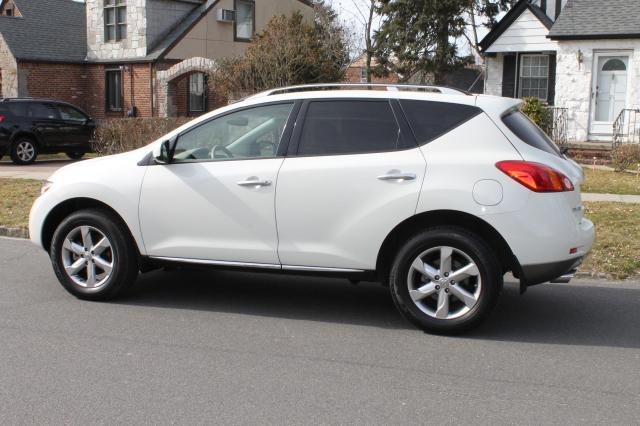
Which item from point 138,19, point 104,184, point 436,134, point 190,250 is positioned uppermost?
point 138,19

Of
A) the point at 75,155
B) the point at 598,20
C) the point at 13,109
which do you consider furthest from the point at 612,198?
the point at 75,155

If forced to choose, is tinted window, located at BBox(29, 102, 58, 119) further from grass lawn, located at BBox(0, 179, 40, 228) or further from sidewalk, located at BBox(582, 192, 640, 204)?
sidewalk, located at BBox(582, 192, 640, 204)

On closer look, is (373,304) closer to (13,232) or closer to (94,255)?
(94,255)

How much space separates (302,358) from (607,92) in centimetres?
1830

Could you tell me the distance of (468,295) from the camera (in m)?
5.79

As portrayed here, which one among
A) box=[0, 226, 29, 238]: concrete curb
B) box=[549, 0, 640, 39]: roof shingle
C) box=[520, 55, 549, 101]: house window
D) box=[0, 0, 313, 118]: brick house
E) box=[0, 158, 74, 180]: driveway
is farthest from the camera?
box=[0, 0, 313, 118]: brick house

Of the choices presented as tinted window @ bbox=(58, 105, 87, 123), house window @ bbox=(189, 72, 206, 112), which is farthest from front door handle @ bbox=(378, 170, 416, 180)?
house window @ bbox=(189, 72, 206, 112)

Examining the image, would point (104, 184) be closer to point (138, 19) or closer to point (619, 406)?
point (619, 406)

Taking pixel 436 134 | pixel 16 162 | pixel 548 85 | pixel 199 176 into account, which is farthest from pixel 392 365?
pixel 548 85

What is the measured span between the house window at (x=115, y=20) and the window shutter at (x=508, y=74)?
1522 centimetres

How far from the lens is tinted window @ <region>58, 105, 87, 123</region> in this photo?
71.0 ft

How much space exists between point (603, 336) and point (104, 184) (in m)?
4.13

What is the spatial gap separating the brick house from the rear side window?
2387 centimetres

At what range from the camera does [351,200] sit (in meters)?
6.00
